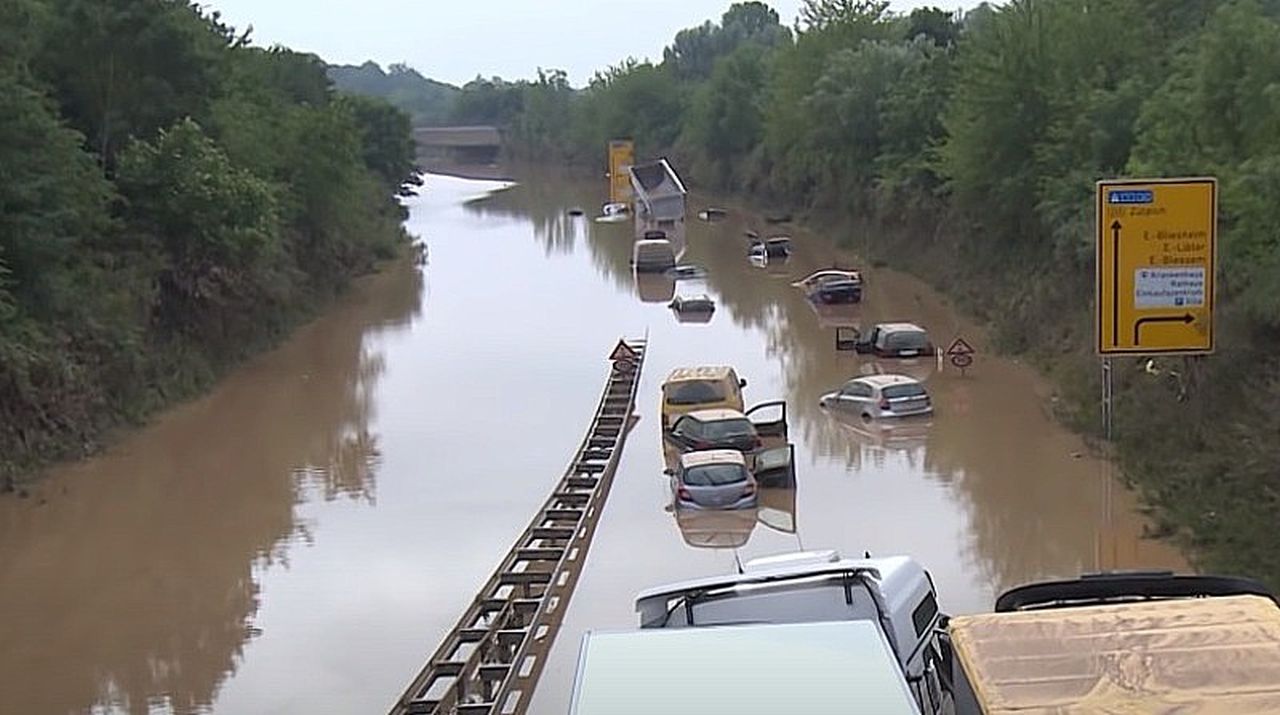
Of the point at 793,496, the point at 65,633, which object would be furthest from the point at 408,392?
the point at 65,633

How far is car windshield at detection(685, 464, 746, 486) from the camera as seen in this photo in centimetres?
2130

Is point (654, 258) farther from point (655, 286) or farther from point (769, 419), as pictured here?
point (769, 419)

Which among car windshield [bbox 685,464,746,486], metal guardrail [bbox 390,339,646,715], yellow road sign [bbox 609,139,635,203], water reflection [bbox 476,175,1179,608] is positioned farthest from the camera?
yellow road sign [bbox 609,139,635,203]

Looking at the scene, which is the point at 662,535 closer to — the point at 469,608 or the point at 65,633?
Result: the point at 469,608

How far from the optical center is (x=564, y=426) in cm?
2844

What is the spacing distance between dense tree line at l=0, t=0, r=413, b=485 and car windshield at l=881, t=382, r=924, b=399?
43.3 feet

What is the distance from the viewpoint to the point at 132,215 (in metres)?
33.0

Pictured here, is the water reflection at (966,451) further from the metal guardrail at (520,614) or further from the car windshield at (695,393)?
the metal guardrail at (520,614)

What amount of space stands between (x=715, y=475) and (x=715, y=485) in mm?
155

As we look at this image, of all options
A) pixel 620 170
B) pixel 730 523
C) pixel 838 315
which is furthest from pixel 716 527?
pixel 620 170

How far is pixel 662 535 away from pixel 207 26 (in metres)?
25.1

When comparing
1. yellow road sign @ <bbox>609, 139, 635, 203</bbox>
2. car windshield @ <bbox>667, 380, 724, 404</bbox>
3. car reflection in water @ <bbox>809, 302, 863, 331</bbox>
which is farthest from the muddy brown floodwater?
yellow road sign @ <bbox>609, 139, 635, 203</bbox>

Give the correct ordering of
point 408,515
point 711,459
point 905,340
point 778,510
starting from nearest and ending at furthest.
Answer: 1. point 711,459
2. point 778,510
3. point 408,515
4. point 905,340

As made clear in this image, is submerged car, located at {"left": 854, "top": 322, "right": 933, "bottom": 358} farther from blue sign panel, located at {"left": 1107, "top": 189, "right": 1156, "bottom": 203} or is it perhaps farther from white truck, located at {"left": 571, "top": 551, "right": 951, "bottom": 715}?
white truck, located at {"left": 571, "top": 551, "right": 951, "bottom": 715}
